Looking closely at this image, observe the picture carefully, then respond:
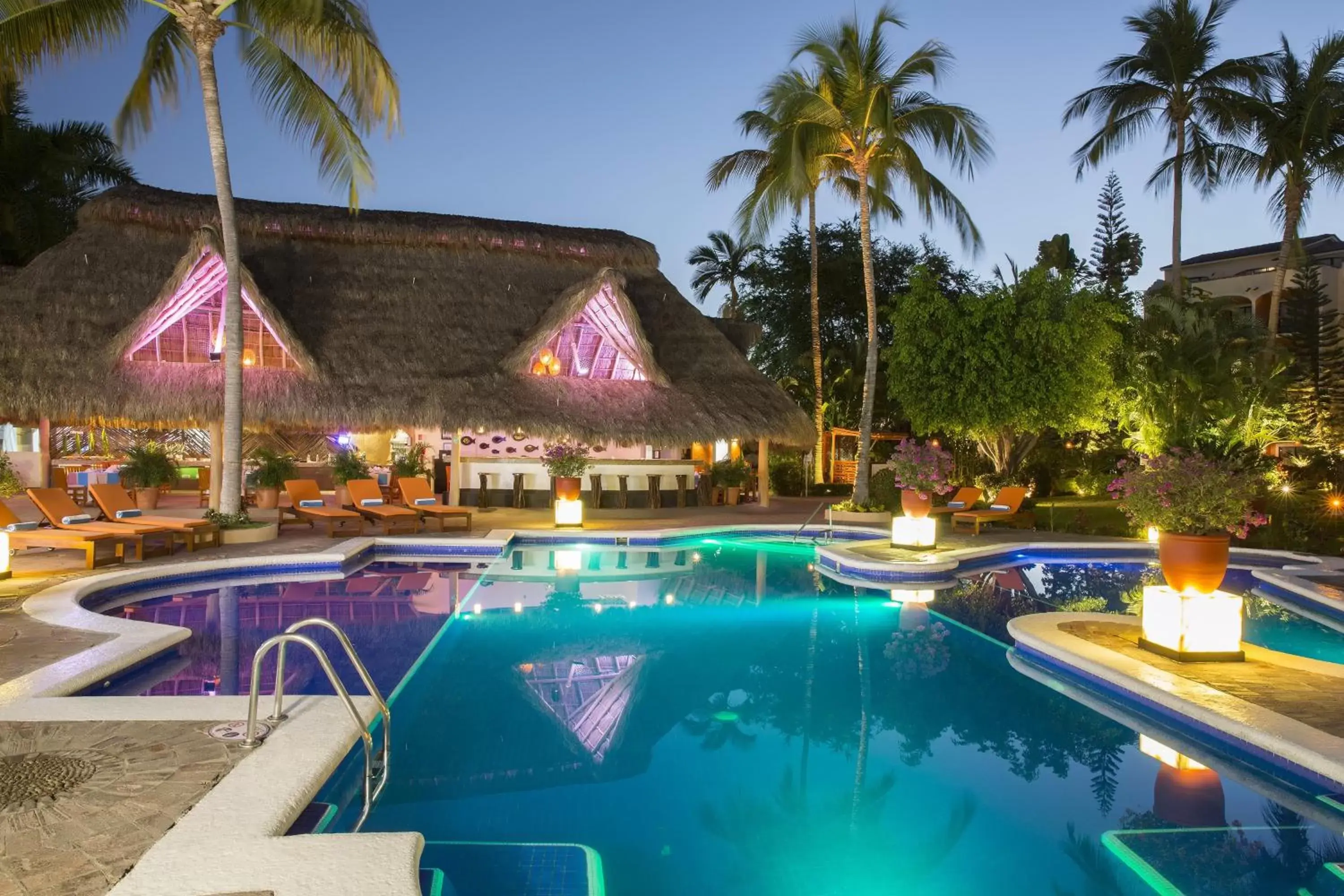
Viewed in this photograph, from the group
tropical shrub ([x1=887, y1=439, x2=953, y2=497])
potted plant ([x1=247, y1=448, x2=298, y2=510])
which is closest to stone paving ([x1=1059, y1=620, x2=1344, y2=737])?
tropical shrub ([x1=887, y1=439, x2=953, y2=497])

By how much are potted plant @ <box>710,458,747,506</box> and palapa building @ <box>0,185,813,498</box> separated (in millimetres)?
880

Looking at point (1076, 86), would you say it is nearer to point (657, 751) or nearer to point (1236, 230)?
point (1236, 230)

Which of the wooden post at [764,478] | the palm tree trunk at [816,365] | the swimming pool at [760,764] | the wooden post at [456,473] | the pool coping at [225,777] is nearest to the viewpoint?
the pool coping at [225,777]

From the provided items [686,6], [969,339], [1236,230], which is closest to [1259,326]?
[969,339]

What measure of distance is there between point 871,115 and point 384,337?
866cm

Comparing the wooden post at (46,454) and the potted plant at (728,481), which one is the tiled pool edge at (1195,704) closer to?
the potted plant at (728,481)

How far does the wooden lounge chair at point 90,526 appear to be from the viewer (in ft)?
29.3

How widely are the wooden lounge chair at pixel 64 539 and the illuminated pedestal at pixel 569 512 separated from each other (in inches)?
212

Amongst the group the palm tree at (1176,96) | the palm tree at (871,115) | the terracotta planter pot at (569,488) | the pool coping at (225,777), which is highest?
the palm tree at (1176,96)

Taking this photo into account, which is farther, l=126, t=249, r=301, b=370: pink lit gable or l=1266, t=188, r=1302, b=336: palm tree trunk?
l=1266, t=188, r=1302, b=336: palm tree trunk

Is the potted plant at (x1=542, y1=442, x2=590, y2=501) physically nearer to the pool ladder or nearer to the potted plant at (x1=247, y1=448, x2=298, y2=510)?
the potted plant at (x1=247, y1=448, x2=298, y2=510)

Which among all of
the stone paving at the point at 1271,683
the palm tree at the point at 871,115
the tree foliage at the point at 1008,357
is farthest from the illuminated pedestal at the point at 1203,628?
the tree foliage at the point at 1008,357

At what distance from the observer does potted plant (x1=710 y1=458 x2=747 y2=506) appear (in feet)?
58.0

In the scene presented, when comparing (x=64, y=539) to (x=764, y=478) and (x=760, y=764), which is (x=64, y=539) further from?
(x=764, y=478)
